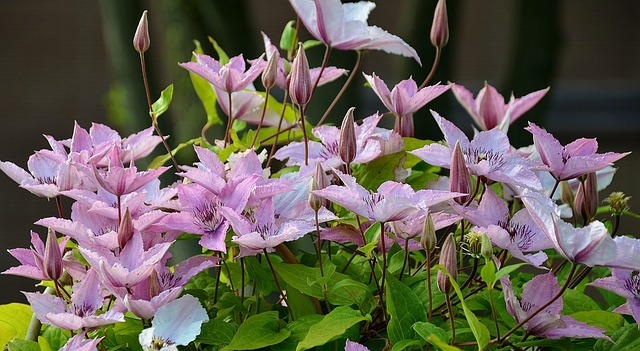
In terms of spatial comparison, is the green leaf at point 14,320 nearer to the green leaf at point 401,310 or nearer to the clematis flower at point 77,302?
the clematis flower at point 77,302

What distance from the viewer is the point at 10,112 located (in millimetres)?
7113

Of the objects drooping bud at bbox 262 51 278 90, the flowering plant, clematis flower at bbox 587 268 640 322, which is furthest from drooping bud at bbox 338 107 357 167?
clematis flower at bbox 587 268 640 322

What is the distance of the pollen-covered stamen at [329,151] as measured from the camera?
33.1 inches

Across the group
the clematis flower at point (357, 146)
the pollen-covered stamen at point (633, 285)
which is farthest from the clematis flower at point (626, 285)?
the clematis flower at point (357, 146)

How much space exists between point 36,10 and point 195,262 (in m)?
6.83

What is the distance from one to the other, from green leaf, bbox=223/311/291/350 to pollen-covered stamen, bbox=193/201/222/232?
0.08 meters

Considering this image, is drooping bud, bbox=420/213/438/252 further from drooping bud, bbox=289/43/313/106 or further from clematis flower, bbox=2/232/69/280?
clematis flower, bbox=2/232/69/280

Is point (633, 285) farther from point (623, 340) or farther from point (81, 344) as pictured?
point (81, 344)

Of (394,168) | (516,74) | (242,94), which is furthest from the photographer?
(516,74)

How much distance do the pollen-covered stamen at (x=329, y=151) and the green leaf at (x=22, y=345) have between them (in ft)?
0.97

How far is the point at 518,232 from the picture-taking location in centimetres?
73

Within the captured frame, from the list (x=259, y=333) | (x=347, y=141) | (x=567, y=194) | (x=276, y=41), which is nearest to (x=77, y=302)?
(x=259, y=333)

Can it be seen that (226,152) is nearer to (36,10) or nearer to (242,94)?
(242,94)

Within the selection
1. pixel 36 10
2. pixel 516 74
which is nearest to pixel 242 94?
pixel 516 74
